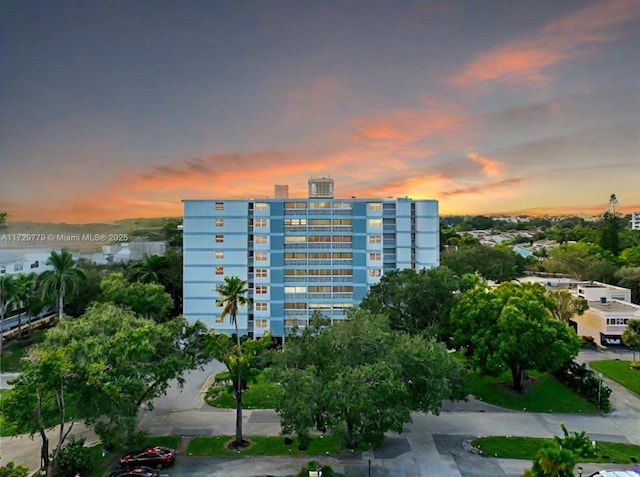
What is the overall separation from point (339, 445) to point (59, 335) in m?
13.8

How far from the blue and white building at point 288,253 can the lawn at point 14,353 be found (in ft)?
43.4

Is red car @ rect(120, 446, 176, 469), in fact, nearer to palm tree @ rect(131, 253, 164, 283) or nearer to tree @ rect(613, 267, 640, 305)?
palm tree @ rect(131, 253, 164, 283)

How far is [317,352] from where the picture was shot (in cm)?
1956

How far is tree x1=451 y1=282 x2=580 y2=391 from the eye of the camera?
2294 cm

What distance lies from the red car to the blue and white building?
1950 centimetres

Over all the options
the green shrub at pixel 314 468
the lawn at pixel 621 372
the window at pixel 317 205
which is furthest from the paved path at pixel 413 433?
the window at pixel 317 205

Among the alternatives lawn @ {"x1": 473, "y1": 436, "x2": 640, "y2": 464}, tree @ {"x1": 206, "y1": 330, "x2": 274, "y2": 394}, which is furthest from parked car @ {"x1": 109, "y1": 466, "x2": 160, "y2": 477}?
lawn @ {"x1": 473, "y1": 436, "x2": 640, "y2": 464}

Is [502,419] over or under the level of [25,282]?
under

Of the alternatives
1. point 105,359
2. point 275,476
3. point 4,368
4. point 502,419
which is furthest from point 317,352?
point 4,368

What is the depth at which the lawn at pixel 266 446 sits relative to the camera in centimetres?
1872

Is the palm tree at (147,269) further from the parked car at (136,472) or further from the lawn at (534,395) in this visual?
the lawn at (534,395)

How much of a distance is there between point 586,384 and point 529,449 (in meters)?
9.03

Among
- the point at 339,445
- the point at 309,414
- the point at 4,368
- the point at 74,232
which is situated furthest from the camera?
the point at 74,232

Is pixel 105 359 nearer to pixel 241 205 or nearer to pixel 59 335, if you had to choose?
pixel 59 335
